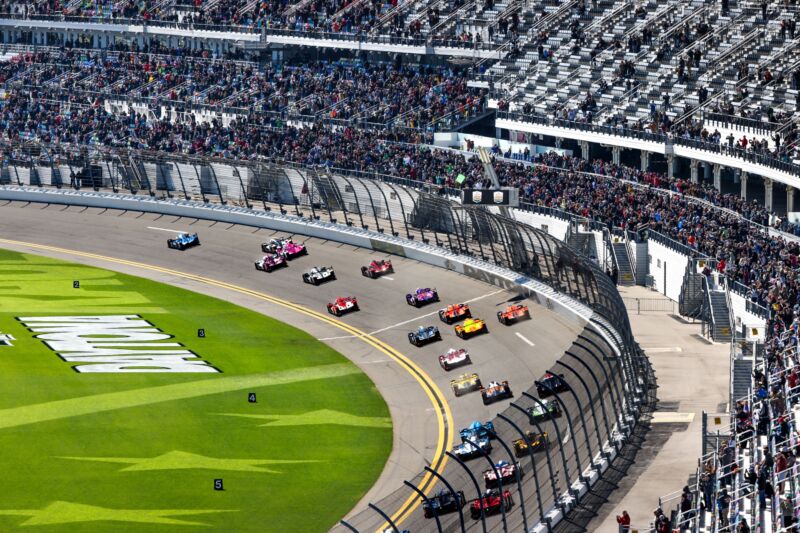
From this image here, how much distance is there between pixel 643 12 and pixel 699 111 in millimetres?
14667

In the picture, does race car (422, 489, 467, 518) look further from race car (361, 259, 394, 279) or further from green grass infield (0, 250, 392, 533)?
race car (361, 259, 394, 279)

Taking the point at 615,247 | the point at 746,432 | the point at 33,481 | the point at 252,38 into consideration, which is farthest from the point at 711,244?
the point at 252,38

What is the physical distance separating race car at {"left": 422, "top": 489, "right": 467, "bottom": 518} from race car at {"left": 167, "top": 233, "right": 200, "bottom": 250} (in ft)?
166

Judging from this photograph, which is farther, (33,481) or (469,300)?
(469,300)

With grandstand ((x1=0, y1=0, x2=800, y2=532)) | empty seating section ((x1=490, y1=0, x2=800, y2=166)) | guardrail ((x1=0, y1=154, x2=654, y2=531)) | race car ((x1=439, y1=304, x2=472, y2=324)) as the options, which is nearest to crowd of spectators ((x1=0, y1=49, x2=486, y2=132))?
grandstand ((x1=0, y1=0, x2=800, y2=532))

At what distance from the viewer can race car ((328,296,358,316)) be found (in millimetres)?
76000

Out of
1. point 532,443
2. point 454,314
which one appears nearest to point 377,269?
point 454,314

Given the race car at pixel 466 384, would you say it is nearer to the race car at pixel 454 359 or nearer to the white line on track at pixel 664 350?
the race car at pixel 454 359

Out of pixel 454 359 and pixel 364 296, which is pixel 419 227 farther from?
pixel 454 359

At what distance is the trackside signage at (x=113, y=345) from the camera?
223 feet

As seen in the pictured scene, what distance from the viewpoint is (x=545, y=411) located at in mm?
46500

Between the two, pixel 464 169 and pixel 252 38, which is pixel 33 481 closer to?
pixel 464 169

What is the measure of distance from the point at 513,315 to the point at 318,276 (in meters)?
12.9

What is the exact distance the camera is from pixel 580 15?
4250 inches
